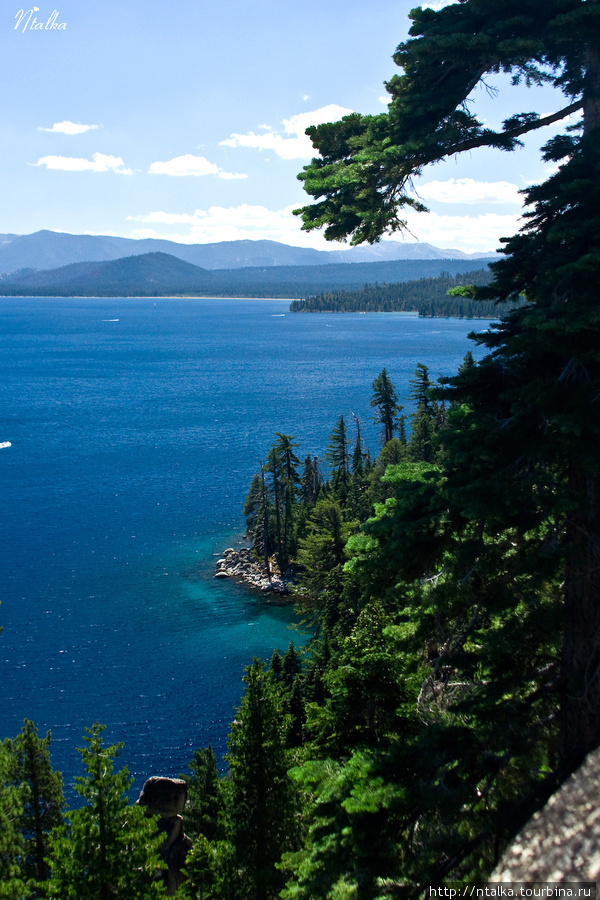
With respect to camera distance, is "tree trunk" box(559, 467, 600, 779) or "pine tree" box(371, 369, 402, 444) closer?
"tree trunk" box(559, 467, 600, 779)

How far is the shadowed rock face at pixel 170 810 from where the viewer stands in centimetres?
2578

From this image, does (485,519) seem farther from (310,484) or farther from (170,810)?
(310,484)

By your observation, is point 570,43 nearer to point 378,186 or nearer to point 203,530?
point 378,186

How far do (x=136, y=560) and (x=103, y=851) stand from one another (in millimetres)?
45154

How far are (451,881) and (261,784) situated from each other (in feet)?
34.9

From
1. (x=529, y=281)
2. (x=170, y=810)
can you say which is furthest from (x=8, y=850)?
(x=529, y=281)

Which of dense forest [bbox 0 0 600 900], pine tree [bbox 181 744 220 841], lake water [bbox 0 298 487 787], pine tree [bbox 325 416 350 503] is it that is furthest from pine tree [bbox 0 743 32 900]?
pine tree [bbox 325 416 350 503]

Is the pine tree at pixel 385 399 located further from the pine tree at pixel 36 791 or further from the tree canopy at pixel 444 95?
the tree canopy at pixel 444 95

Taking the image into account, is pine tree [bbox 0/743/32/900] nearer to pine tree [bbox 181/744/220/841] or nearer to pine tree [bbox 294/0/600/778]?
pine tree [bbox 181/744/220/841]

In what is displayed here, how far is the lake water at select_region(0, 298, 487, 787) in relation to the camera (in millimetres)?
38594

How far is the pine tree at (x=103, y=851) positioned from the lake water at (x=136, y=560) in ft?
64.4

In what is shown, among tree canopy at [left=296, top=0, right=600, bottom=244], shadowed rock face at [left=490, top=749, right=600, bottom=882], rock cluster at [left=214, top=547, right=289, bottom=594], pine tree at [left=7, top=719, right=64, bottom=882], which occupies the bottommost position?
rock cluster at [left=214, top=547, right=289, bottom=594]

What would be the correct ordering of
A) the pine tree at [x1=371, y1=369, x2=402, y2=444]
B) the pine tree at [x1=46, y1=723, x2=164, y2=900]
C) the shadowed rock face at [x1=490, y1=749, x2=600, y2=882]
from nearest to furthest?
1. the shadowed rock face at [x1=490, y1=749, x2=600, y2=882]
2. the pine tree at [x1=46, y1=723, x2=164, y2=900]
3. the pine tree at [x1=371, y1=369, x2=402, y2=444]

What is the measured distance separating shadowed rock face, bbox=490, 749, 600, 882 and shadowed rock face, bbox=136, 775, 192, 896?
90.9ft
